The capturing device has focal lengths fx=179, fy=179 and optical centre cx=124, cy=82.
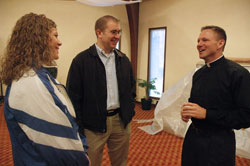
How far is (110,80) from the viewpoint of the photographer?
1.67 m

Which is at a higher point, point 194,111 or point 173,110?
point 194,111

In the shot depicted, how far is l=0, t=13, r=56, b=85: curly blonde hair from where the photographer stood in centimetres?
91

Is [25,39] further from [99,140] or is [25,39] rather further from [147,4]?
[147,4]

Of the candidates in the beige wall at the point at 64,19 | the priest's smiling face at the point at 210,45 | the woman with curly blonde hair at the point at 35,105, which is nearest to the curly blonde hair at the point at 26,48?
the woman with curly blonde hair at the point at 35,105

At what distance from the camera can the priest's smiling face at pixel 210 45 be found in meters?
1.34

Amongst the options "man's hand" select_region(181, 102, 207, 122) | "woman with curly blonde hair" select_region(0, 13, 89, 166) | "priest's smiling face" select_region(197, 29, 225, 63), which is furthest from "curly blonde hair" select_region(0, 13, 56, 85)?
"priest's smiling face" select_region(197, 29, 225, 63)

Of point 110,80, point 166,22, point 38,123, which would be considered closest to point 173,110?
point 110,80

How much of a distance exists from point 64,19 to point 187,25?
133 inches

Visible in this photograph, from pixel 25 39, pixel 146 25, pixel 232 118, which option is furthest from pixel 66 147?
pixel 146 25

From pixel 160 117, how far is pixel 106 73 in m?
2.45

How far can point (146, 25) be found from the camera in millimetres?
5742

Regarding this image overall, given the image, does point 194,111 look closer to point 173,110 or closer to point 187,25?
point 173,110

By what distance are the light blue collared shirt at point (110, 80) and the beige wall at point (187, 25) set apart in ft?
12.0

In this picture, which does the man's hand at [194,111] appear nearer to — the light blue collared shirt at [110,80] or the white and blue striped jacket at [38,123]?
the light blue collared shirt at [110,80]
